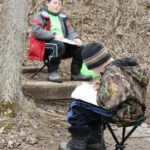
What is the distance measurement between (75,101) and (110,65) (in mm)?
492

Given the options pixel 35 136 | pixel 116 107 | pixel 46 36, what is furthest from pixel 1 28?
pixel 116 107

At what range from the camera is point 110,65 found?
4570mm

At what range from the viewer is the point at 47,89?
7.34 metres

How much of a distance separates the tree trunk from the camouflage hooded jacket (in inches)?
71.3

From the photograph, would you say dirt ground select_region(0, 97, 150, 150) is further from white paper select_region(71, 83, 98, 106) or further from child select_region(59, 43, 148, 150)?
white paper select_region(71, 83, 98, 106)

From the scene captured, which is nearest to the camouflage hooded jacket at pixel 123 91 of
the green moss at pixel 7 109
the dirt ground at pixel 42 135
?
the dirt ground at pixel 42 135

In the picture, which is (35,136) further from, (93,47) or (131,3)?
(131,3)

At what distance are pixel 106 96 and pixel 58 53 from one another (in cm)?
293

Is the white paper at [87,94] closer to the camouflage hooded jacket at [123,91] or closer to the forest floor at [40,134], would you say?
the camouflage hooded jacket at [123,91]

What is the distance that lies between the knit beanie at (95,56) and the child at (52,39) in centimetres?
247

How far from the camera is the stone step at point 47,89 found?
7340 millimetres

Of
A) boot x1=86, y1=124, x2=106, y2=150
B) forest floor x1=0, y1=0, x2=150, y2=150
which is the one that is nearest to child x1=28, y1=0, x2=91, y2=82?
forest floor x1=0, y1=0, x2=150, y2=150

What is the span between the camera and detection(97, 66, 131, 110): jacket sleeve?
439 centimetres

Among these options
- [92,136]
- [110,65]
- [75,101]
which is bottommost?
[92,136]
